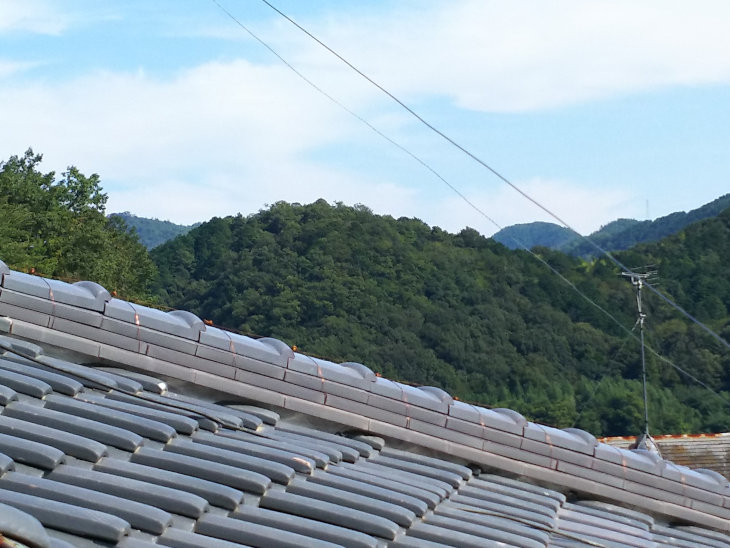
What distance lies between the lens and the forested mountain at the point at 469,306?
221ft

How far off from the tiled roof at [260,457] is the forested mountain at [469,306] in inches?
2203

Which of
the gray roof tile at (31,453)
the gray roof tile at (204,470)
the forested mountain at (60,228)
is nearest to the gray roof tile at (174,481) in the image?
the gray roof tile at (204,470)

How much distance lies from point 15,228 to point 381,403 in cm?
4423

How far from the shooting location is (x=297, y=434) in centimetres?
618

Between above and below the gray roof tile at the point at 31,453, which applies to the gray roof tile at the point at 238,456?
above

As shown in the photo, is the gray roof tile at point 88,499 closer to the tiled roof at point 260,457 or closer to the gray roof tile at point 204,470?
the tiled roof at point 260,457

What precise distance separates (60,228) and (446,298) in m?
33.3

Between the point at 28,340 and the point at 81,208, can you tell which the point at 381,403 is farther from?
the point at 81,208

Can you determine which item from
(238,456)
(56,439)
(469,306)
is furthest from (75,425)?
(469,306)

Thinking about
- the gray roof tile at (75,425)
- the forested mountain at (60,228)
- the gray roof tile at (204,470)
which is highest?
the forested mountain at (60,228)

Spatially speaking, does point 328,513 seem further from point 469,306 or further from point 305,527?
point 469,306

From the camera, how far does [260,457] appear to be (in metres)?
5.05

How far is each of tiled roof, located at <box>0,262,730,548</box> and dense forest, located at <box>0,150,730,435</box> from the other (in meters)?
47.6

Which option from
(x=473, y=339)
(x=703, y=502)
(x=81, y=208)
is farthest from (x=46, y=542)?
(x=473, y=339)
